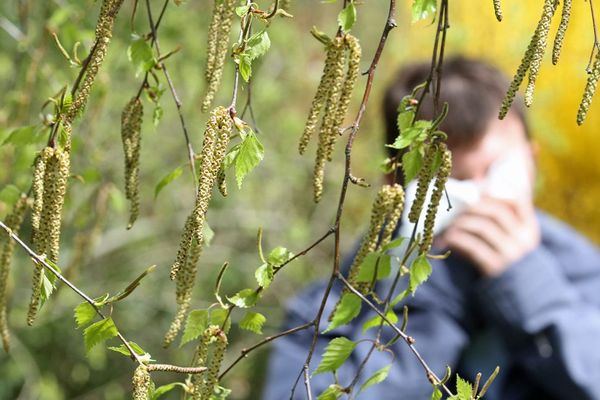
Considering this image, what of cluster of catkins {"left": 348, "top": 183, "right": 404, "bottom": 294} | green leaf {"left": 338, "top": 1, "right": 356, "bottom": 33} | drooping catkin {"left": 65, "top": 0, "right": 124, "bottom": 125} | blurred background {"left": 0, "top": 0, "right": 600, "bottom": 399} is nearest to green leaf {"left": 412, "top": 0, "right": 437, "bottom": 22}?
green leaf {"left": 338, "top": 1, "right": 356, "bottom": 33}

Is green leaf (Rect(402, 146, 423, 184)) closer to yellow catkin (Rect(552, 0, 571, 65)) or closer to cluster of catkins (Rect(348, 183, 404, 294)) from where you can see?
cluster of catkins (Rect(348, 183, 404, 294))

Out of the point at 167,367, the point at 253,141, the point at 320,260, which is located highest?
the point at 320,260

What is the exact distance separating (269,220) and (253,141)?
2621 mm

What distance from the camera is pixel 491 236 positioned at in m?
2.06

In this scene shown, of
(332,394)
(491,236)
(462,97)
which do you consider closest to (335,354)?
(332,394)

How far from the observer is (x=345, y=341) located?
84 cm

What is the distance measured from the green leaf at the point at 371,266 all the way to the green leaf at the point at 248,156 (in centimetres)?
17

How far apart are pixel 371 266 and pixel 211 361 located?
19 cm

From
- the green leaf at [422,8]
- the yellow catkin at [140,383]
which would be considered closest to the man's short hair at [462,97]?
the green leaf at [422,8]

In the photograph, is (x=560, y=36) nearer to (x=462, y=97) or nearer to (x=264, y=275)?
(x=264, y=275)

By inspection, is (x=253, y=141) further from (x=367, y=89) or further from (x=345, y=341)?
(x=345, y=341)

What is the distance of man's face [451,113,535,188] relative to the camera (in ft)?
7.29

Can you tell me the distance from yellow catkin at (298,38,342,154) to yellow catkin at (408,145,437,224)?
11cm

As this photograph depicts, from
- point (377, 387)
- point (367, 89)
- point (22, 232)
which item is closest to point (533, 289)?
point (377, 387)
